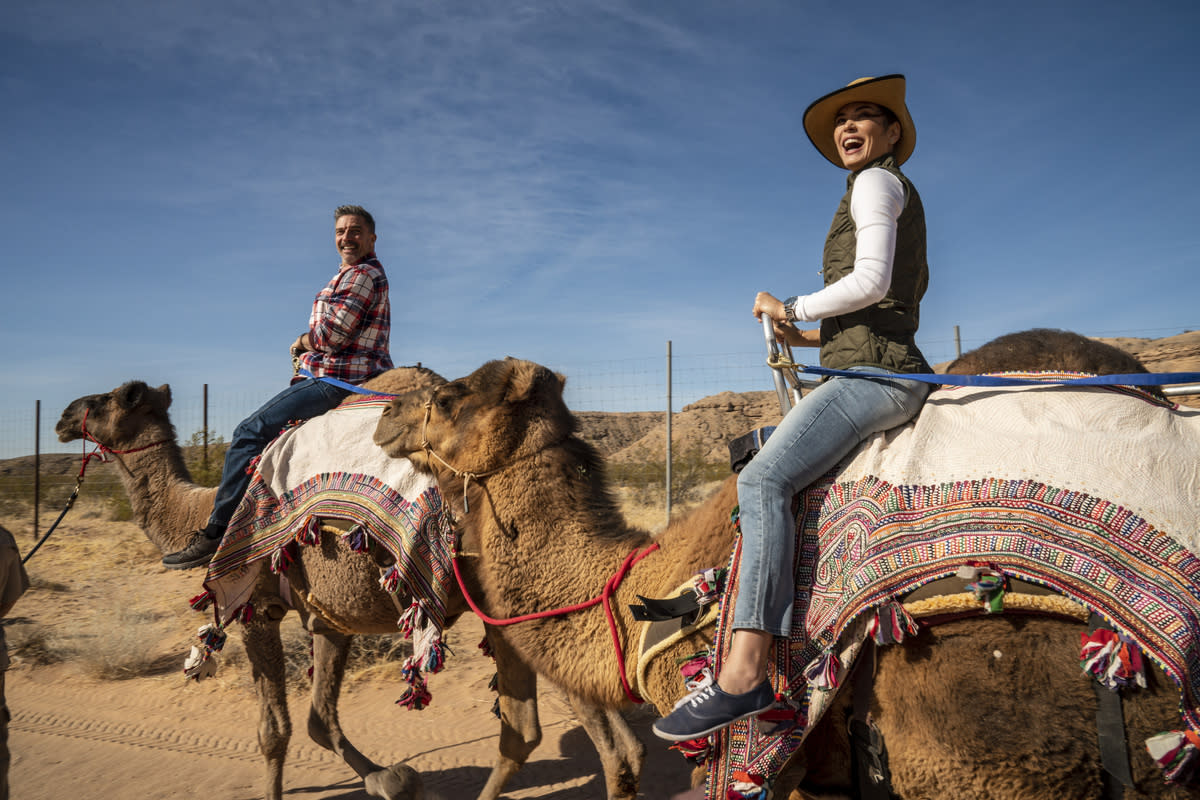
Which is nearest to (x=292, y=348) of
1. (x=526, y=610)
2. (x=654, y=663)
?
(x=526, y=610)

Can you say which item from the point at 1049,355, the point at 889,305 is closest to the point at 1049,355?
the point at 1049,355

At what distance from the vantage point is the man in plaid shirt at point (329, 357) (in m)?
4.82

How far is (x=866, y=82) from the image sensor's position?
8.00 feet

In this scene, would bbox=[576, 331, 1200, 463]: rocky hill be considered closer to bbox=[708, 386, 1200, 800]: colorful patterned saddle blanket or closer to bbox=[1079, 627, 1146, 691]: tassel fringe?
bbox=[708, 386, 1200, 800]: colorful patterned saddle blanket

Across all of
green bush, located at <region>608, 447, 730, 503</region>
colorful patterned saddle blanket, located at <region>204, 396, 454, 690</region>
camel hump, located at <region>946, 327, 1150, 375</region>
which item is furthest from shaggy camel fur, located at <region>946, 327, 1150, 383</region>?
green bush, located at <region>608, 447, 730, 503</region>

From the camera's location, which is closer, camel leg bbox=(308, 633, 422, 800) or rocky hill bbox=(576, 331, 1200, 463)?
camel leg bbox=(308, 633, 422, 800)

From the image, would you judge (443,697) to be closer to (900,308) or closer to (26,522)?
(900,308)

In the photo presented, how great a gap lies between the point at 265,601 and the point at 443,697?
9.59 ft

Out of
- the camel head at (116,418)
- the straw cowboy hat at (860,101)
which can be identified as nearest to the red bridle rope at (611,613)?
the straw cowboy hat at (860,101)

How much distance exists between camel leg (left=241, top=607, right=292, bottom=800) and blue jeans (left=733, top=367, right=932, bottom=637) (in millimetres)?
4039

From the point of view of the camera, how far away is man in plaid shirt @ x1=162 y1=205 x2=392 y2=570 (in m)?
4.82

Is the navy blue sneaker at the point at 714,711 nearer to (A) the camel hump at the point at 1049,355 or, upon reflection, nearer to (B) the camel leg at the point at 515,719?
(A) the camel hump at the point at 1049,355

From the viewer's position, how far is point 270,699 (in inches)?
202

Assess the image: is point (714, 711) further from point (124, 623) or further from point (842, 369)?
point (124, 623)
